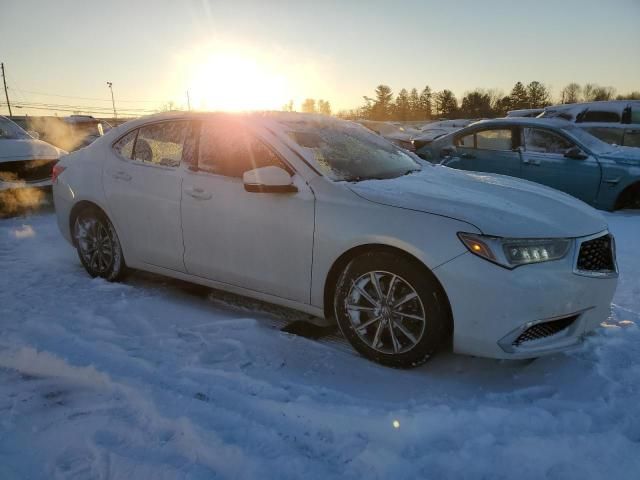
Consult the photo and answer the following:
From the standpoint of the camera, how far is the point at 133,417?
7.53 ft

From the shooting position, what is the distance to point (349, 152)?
3617mm

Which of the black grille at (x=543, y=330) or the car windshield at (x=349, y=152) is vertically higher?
the car windshield at (x=349, y=152)

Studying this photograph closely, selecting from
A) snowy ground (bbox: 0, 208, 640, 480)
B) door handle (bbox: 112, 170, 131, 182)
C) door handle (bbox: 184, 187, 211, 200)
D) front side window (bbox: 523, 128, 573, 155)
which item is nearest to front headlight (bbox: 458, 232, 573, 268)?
snowy ground (bbox: 0, 208, 640, 480)

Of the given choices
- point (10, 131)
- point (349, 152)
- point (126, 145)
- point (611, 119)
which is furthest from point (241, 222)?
point (611, 119)

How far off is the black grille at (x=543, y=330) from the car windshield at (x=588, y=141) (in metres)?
5.67

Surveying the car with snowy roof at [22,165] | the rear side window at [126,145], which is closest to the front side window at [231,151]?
the rear side window at [126,145]

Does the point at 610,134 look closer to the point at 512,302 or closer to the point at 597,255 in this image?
the point at 597,255

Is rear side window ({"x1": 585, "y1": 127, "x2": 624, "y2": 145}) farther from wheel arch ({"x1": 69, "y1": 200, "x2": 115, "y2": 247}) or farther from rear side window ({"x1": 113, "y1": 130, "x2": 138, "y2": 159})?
wheel arch ({"x1": 69, "y1": 200, "x2": 115, "y2": 247})

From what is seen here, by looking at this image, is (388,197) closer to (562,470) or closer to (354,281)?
(354,281)

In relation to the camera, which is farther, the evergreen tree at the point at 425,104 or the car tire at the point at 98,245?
the evergreen tree at the point at 425,104

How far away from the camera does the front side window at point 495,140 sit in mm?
7777

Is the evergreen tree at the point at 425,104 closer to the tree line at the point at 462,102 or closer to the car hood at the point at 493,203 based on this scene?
the tree line at the point at 462,102

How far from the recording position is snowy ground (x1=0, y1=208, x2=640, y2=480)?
201 centimetres

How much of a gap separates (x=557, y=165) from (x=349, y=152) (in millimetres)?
5069
